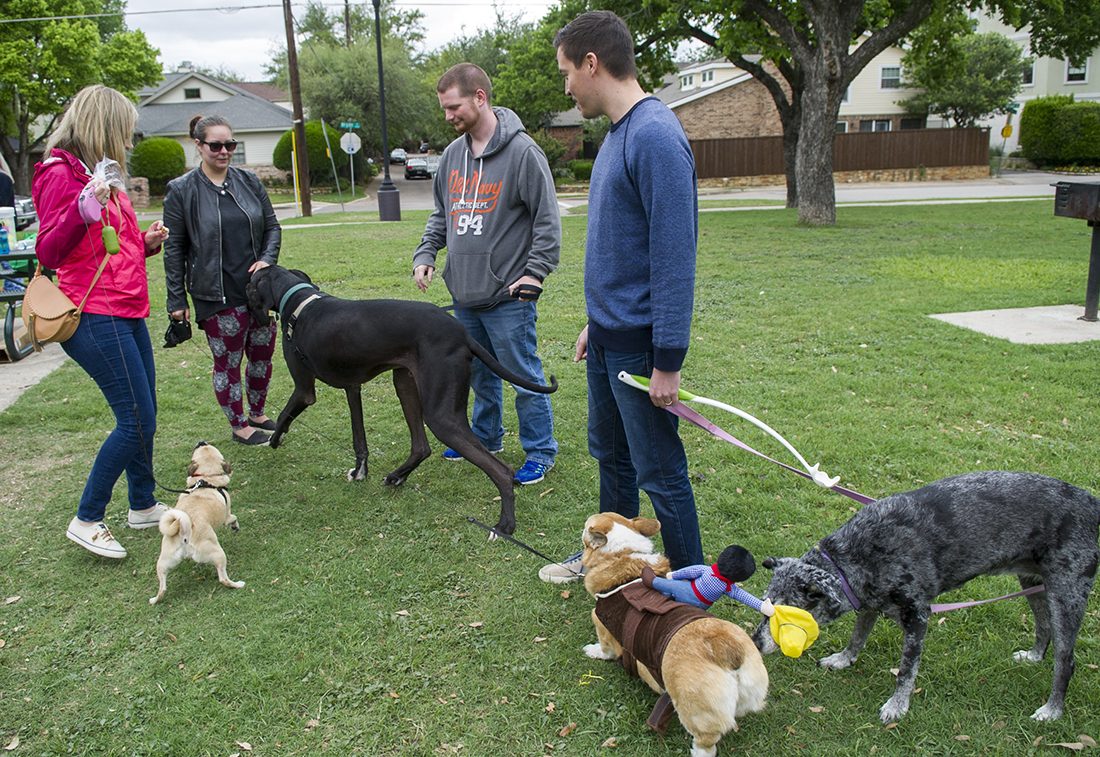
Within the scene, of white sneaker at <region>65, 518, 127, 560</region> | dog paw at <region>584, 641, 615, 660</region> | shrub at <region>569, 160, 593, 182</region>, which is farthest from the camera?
shrub at <region>569, 160, 593, 182</region>

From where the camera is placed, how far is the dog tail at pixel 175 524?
351 centimetres

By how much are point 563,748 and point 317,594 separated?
58.9 inches

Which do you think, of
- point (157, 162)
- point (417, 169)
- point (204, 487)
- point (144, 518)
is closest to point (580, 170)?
point (417, 169)

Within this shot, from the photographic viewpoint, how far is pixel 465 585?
3.74m

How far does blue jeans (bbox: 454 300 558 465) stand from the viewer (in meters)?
4.61

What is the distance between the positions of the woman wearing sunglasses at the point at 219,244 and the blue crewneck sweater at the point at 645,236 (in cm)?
289

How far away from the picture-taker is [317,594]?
3.67 m

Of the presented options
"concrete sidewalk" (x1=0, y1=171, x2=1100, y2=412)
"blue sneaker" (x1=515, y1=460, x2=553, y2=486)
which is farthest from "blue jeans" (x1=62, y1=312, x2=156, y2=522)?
"concrete sidewalk" (x1=0, y1=171, x2=1100, y2=412)

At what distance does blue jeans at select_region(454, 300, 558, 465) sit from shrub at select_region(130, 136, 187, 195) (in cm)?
3349

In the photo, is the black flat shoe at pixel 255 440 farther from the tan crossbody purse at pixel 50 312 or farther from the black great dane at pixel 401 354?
the tan crossbody purse at pixel 50 312

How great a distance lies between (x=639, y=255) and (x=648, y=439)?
2.32 feet

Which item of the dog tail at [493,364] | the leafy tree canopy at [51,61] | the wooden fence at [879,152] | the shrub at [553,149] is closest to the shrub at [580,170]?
the shrub at [553,149]

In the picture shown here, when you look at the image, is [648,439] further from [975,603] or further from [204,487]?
[204,487]

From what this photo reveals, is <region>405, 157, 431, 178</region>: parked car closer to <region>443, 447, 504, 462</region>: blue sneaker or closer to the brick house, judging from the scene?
the brick house
